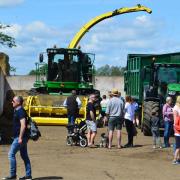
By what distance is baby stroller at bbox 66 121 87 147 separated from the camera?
19109 millimetres

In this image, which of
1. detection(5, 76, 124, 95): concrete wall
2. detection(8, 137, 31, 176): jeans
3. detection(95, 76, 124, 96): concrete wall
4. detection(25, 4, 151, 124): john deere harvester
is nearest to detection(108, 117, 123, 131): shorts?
detection(8, 137, 31, 176): jeans

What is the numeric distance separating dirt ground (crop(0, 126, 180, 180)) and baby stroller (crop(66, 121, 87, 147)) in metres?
0.30

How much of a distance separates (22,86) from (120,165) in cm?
3602

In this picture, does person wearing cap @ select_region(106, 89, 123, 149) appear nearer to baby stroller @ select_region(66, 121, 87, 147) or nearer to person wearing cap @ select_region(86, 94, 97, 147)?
person wearing cap @ select_region(86, 94, 97, 147)

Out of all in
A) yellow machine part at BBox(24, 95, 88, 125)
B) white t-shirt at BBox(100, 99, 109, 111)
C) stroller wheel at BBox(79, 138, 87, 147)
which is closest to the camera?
stroller wheel at BBox(79, 138, 87, 147)

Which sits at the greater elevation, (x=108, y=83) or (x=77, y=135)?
(x=108, y=83)

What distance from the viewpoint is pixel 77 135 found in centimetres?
1930

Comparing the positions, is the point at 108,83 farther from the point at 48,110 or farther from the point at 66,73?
the point at 48,110

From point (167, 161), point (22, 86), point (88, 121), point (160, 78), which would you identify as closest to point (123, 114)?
point (88, 121)

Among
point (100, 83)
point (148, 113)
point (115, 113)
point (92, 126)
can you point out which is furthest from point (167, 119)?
point (100, 83)

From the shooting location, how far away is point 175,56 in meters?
28.4

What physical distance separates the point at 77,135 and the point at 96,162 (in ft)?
13.3

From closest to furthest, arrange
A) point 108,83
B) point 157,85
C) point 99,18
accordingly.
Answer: point 157,85
point 99,18
point 108,83

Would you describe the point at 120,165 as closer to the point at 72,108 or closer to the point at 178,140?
the point at 178,140
